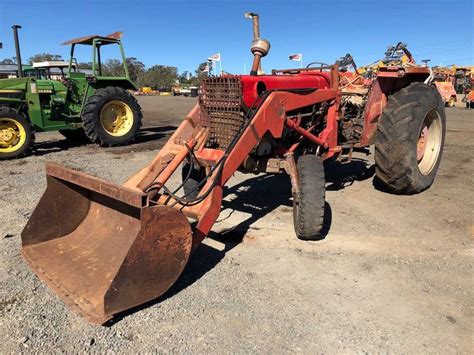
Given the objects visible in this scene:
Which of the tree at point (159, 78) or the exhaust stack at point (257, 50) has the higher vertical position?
the tree at point (159, 78)

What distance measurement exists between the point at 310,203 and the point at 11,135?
6922mm

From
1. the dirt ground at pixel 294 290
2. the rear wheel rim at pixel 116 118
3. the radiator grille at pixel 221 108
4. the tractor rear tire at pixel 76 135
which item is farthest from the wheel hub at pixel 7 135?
the radiator grille at pixel 221 108

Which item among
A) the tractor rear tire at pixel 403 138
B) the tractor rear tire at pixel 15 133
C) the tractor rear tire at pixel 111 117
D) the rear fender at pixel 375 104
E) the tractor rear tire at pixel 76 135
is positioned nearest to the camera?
the tractor rear tire at pixel 403 138

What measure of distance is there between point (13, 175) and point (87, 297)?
4.90m

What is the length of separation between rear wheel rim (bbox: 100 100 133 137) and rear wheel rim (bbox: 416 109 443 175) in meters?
6.73

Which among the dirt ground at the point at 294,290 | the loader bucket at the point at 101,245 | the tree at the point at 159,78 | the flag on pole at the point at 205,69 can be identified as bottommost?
the dirt ground at the point at 294,290

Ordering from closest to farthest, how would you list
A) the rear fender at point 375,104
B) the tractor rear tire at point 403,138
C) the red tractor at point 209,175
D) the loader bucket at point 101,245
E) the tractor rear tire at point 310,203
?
1. the loader bucket at point 101,245
2. the red tractor at point 209,175
3. the tractor rear tire at point 310,203
4. the tractor rear tire at point 403,138
5. the rear fender at point 375,104

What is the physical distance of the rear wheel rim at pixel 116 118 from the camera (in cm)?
967

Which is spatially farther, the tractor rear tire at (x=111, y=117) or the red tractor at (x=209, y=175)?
the tractor rear tire at (x=111, y=117)

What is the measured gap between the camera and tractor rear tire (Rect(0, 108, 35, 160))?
8.14m

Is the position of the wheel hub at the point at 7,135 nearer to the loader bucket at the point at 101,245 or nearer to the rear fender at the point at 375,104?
the loader bucket at the point at 101,245

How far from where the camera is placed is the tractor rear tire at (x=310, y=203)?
Result: 3.81m

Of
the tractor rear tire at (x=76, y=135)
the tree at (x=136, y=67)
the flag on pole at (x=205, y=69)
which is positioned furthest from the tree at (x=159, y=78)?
the flag on pole at (x=205, y=69)

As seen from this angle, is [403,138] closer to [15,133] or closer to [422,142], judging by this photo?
[422,142]
